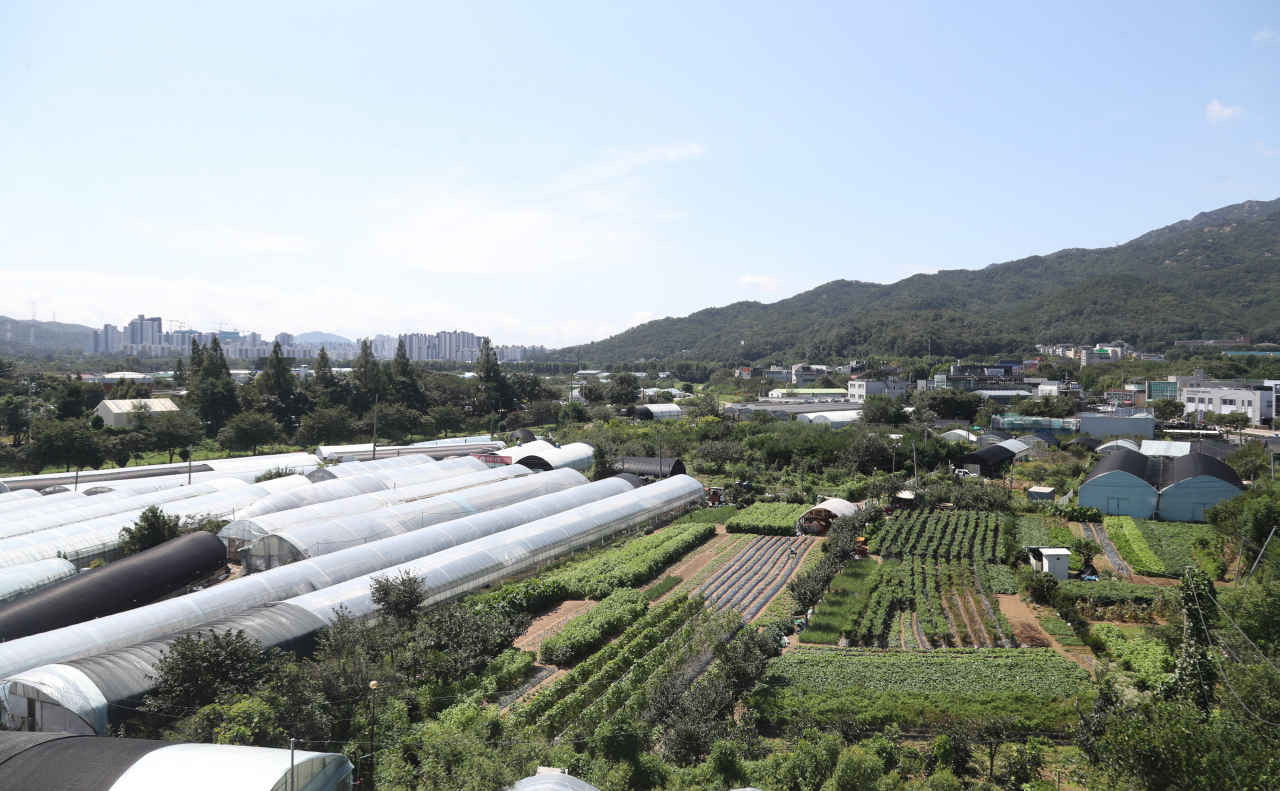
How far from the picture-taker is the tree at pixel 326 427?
42062 millimetres

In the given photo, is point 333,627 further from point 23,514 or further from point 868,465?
point 868,465

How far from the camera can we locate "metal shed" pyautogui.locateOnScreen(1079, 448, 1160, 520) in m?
24.8

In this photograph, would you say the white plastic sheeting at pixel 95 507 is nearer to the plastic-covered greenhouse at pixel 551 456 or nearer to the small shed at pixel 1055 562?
the plastic-covered greenhouse at pixel 551 456

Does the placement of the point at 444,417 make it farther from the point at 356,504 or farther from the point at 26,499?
the point at 356,504

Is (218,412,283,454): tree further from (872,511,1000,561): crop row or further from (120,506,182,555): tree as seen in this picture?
(872,511,1000,561): crop row

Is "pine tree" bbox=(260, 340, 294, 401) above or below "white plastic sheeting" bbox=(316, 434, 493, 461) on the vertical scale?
above

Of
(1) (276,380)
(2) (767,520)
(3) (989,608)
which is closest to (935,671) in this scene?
(3) (989,608)

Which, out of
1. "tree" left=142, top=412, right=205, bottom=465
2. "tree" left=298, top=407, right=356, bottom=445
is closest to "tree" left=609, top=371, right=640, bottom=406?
"tree" left=298, top=407, right=356, bottom=445

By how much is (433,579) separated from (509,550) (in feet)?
9.06

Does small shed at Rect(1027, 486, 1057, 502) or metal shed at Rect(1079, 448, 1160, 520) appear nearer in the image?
metal shed at Rect(1079, 448, 1160, 520)

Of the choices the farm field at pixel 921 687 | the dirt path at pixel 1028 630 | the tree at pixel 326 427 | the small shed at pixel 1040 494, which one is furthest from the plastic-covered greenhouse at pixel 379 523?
the tree at pixel 326 427

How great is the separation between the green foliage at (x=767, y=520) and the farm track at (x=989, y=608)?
6411 millimetres

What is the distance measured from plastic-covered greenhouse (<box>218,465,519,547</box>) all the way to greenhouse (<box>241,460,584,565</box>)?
0.87m

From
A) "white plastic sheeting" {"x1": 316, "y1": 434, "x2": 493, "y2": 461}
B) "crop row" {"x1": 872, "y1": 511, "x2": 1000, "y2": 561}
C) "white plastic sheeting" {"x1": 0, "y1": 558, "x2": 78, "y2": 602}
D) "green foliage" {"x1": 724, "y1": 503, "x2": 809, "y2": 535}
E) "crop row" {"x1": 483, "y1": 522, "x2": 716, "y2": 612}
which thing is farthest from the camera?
"white plastic sheeting" {"x1": 316, "y1": 434, "x2": 493, "y2": 461}
